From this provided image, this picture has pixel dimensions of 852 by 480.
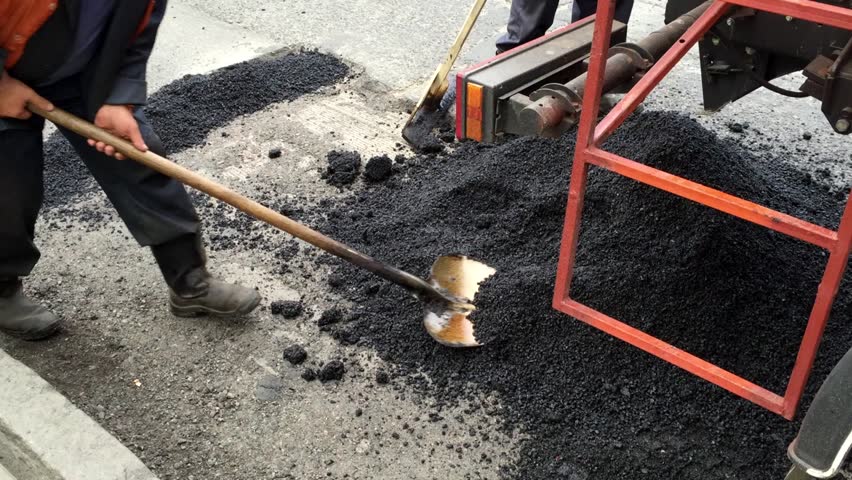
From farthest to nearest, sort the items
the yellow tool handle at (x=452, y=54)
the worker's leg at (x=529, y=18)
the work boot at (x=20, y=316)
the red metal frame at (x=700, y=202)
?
the yellow tool handle at (x=452, y=54), the worker's leg at (x=529, y=18), the work boot at (x=20, y=316), the red metal frame at (x=700, y=202)

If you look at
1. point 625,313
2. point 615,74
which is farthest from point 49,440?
point 615,74

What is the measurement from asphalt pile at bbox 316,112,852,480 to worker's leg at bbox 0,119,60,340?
119 centimetres

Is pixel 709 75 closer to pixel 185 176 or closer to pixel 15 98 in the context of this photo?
pixel 185 176

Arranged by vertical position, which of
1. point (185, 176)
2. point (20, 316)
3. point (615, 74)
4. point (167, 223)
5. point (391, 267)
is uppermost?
point (615, 74)

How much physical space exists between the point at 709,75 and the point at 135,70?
195 cm

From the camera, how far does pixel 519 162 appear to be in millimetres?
3512

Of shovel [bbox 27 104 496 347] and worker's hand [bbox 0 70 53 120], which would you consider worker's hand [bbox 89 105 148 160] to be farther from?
worker's hand [bbox 0 70 53 120]

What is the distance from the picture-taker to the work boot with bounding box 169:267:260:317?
2953 mm

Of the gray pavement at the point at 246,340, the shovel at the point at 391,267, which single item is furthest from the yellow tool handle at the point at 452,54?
the shovel at the point at 391,267

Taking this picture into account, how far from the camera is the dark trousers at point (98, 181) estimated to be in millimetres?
2555

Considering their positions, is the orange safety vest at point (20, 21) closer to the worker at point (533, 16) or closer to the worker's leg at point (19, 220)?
the worker's leg at point (19, 220)

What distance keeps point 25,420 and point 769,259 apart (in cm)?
264

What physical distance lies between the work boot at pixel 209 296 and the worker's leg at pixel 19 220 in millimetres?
512

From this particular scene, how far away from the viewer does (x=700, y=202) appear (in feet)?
6.18
